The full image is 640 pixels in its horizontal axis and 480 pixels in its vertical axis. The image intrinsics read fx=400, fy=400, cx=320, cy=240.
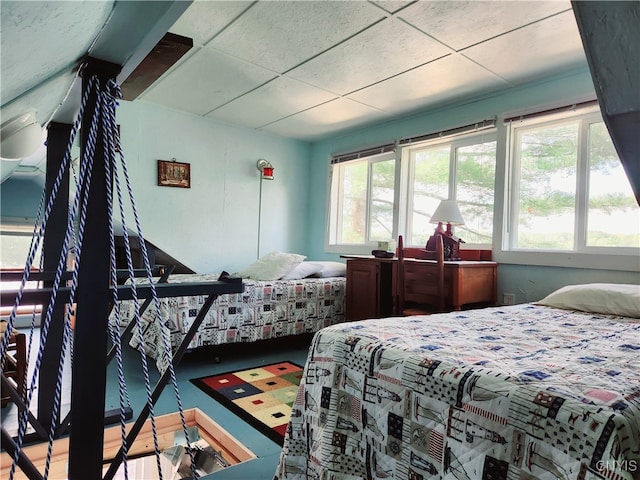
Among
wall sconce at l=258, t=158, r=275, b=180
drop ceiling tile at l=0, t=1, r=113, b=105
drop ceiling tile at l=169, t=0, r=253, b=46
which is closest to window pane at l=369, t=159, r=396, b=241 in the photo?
wall sconce at l=258, t=158, r=275, b=180

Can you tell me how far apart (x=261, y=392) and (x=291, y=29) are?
226 centimetres

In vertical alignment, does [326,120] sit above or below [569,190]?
above

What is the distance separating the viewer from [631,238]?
8.63 feet

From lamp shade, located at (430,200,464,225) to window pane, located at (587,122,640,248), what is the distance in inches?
34.6

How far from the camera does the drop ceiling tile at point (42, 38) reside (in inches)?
21.9

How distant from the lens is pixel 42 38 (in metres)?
0.64

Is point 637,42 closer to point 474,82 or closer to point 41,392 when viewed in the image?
point 41,392

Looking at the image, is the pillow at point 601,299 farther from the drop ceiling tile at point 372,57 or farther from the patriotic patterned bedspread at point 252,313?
the patriotic patterned bedspread at point 252,313

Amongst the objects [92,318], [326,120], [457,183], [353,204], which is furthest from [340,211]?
[92,318]

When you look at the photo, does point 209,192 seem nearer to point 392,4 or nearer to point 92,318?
point 392,4

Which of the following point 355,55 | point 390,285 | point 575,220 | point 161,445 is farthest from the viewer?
point 390,285

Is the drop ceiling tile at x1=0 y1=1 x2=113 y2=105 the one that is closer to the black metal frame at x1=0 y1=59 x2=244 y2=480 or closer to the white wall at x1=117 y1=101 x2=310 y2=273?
the black metal frame at x1=0 y1=59 x2=244 y2=480

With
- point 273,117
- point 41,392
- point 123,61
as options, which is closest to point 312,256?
point 273,117

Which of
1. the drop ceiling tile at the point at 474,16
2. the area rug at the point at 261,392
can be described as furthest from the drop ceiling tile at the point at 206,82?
the area rug at the point at 261,392
